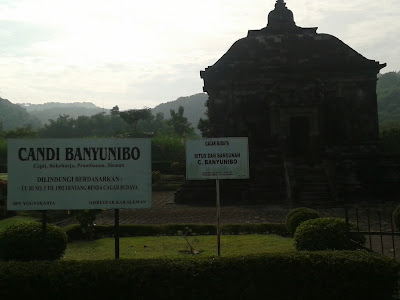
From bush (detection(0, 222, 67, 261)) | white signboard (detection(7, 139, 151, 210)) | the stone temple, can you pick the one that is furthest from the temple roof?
white signboard (detection(7, 139, 151, 210))

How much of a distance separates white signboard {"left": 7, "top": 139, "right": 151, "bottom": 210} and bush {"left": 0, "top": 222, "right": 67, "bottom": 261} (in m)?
1.20

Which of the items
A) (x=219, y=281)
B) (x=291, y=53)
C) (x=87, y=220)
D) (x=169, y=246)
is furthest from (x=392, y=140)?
(x=219, y=281)

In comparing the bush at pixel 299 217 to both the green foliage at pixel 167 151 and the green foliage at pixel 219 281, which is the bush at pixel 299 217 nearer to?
the green foliage at pixel 219 281

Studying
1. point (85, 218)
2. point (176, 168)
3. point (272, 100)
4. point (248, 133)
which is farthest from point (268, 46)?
point (176, 168)

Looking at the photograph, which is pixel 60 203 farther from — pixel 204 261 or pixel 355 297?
pixel 355 297

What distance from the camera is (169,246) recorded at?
36.1 ft

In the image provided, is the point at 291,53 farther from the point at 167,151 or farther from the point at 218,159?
the point at 167,151

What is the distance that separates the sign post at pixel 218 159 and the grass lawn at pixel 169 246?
1808 mm

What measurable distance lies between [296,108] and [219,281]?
1737cm

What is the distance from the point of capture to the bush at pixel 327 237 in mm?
7770

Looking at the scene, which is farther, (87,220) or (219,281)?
(87,220)

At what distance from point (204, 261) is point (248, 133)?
17183 millimetres

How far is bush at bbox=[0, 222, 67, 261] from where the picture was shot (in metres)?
7.96

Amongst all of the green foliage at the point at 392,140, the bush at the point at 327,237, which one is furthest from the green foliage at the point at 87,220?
the green foliage at the point at 392,140
